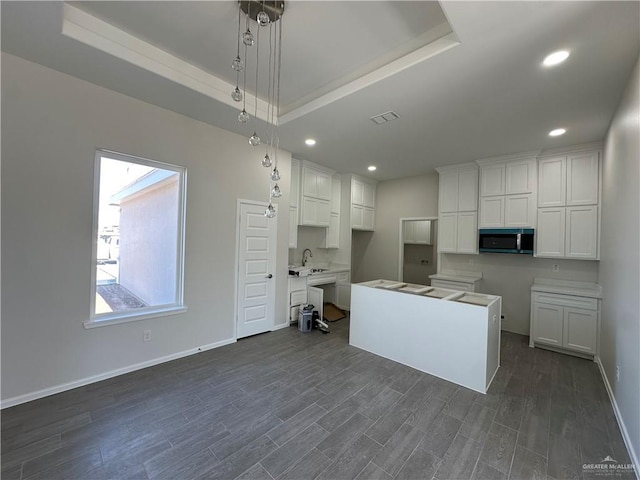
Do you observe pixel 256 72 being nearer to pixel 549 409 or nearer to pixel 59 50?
pixel 59 50

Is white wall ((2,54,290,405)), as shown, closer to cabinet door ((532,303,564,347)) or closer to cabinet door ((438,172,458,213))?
cabinet door ((438,172,458,213))

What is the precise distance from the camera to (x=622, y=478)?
5.69ft

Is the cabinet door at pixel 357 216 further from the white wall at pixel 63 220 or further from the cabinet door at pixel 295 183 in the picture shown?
the white wall at pixel 63 220

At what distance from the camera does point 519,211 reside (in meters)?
4.23

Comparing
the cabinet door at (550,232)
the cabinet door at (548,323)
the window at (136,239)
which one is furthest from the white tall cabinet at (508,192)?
the window at (136,239)

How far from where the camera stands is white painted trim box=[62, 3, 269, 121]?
81.4 inches

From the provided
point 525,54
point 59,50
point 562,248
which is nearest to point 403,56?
point 525,54

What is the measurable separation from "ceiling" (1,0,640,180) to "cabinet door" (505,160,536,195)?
808mm

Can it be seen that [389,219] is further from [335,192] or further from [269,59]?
[269,59]

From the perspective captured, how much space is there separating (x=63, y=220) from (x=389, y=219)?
5.55 metres

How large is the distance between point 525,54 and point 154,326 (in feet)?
14.4

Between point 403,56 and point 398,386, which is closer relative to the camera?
point 403,56

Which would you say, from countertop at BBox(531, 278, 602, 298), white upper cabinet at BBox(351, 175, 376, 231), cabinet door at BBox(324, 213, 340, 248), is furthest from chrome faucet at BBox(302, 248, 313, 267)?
countertop at BBox(531, 278, 602, 298)

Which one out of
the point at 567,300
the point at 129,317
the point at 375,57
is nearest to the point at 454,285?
the point at 567,300
